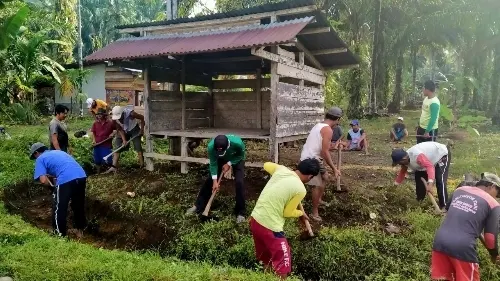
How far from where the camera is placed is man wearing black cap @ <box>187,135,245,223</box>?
557cm

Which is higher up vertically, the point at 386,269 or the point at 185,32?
the point at 185,32

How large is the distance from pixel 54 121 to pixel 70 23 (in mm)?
16442

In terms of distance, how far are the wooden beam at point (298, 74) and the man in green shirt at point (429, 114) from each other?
2.30m

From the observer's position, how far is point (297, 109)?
25.0 feet

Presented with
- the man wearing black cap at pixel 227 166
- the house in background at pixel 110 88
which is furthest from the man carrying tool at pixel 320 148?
the house in background at pixel 110 88

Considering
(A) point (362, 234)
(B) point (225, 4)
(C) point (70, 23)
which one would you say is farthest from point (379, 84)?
(A) point (362, 234)

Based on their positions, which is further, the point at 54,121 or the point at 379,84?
the point at 379,84

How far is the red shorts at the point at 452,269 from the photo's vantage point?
3457 millimetres

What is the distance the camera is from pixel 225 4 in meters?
16.2

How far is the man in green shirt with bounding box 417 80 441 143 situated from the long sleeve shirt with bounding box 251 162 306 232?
150 inches

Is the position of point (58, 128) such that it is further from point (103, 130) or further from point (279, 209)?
point (279, 209)

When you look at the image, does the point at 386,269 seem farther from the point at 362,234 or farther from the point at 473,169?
the point at 473,169

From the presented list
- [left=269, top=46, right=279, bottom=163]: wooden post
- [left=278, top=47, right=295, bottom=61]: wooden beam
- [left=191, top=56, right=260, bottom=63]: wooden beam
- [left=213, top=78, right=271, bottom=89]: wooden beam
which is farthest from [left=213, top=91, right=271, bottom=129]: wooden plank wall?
[left=269, top=46, right=279, bottom=163]: wooden post

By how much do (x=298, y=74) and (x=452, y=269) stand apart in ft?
15.8
